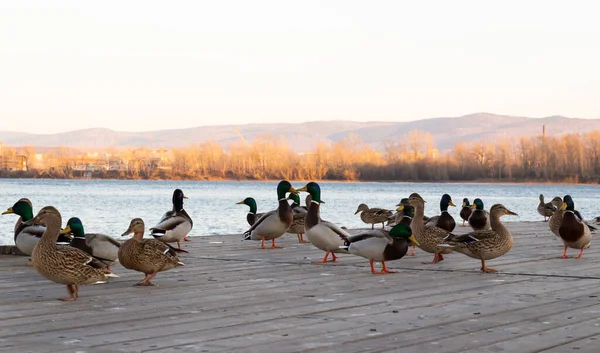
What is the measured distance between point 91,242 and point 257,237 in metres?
4.08

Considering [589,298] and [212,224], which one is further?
[212,224]

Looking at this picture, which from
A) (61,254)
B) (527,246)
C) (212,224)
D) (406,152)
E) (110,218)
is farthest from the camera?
(406,152)

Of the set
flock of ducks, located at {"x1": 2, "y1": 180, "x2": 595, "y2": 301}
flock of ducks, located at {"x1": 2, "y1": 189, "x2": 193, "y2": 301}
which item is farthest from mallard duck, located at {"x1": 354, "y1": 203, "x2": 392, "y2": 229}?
flock of ducks, located at {"x1": 2, "y1": 189, "x2": 193, "y2": 301}

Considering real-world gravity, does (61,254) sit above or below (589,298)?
above

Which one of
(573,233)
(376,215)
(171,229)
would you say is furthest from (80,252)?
(376,215)

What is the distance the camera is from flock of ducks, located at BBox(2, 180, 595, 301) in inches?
294

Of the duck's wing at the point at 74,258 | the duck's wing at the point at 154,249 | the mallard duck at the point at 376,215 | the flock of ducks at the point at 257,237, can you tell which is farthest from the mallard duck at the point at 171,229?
the mallard duck at the point at 376,215

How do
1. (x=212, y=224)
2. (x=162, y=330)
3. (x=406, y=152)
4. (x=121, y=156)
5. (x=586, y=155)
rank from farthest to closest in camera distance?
(x=121, y=156), (x=406, y=152), (x=586, y=155), (x=212, y=224), (x=162, y=330)

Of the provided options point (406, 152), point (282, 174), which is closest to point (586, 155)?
point (406, 152)

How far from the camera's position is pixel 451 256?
12.2 metres

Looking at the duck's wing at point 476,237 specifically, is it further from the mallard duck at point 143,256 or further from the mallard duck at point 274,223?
the mallard duck at point 143,256

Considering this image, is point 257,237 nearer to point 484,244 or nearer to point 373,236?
point 373,236

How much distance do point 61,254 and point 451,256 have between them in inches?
251

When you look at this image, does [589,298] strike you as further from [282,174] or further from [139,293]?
[282,174]
